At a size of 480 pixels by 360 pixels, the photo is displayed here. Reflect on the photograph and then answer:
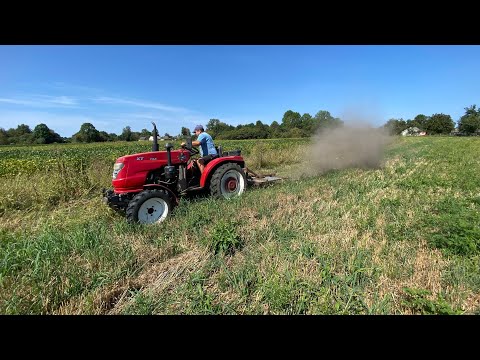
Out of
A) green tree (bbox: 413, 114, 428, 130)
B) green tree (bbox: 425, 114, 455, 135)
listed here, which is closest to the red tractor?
green tree (bbox: 425, 114, 455, 135)

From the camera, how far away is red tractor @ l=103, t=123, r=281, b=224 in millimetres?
4859

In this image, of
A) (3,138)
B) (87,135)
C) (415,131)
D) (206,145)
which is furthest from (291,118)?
(206,145)

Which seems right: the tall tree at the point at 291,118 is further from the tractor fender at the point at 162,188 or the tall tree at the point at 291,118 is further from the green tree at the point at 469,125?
the tractor fender at the point at 162,188

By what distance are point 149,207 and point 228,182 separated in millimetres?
2044

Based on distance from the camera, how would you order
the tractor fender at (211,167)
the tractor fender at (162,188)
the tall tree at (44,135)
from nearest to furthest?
the tractor fender at (162,188)
the tractor fender at (211,167)
the tall tree at (44,135)

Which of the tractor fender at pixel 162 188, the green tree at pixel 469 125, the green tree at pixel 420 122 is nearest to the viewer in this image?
the tractor fender at pixel 162 188

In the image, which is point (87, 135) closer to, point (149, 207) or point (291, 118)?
point (291, 118)

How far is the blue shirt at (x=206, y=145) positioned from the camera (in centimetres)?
627

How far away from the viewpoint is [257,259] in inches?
129

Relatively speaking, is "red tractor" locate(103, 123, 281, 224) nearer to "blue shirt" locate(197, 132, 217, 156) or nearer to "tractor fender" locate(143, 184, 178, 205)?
"tractor fender" locate(143, 184, 178, 205)

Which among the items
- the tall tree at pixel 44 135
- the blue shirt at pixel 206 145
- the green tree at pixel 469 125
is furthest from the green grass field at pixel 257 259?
the green tree at pixel 469 125

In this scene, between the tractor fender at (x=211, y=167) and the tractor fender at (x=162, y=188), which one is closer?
the tractor fender at (x=162, y=188)
